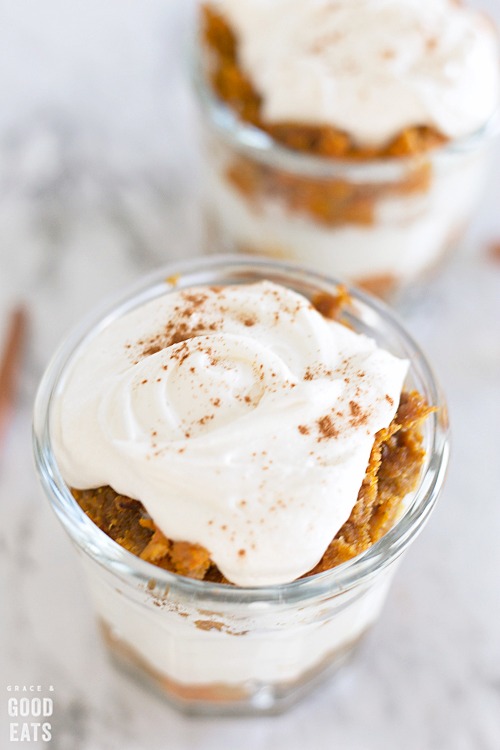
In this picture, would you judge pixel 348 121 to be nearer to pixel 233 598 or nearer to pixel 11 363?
pixel 11 363

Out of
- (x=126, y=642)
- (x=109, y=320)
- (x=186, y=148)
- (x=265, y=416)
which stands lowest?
(x=126, y=642)

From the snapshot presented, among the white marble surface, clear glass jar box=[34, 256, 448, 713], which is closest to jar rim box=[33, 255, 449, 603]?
clear glass jar box=[34, 256, 448, 713]

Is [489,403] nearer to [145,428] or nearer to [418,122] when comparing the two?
[418,122]

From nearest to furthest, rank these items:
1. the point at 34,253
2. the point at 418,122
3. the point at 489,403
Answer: the point at 418,122
the point at 489,403
the point at 34,253

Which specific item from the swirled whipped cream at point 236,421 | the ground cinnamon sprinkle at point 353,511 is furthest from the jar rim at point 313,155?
the ground cinnamon sprinkle at point 353,511

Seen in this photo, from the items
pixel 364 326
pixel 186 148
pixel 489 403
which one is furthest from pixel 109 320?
pixel 186 148

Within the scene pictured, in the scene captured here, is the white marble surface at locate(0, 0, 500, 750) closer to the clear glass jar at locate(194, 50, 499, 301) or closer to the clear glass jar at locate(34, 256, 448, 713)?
the clear glass jar at locate(34, 256, 448, 713)
